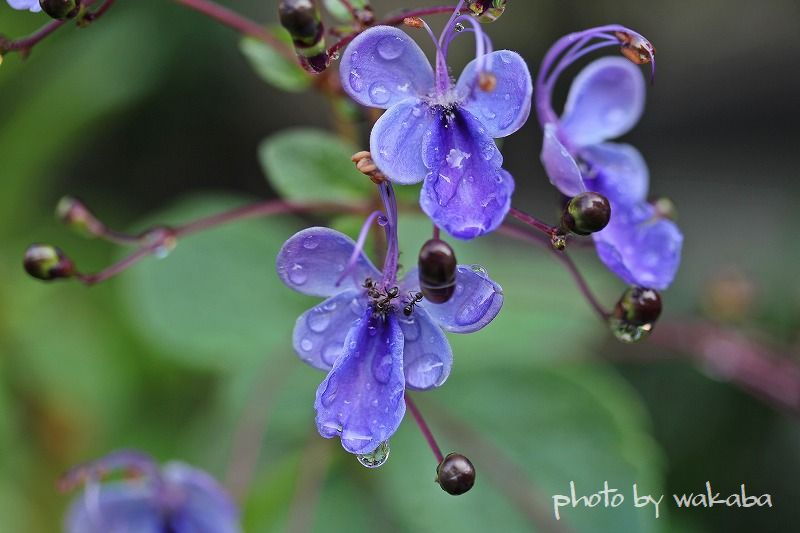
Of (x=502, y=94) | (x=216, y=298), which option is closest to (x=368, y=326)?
(x=502, y=94)

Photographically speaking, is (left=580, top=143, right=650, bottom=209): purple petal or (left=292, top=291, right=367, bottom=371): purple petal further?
(left=580, top=143, right=650, bottom=209): purple petal

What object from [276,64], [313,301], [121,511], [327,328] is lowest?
[121,511]

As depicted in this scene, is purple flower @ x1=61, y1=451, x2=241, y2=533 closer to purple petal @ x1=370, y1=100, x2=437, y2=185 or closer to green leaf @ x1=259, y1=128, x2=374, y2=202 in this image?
green leaf @ x1=259, y1=128, x2=374, y2=202

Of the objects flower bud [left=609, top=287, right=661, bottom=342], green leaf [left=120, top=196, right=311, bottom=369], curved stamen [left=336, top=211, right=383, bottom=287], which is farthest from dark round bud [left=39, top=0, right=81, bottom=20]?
green leaf [left=120, top=196, right=311, bottom=369]

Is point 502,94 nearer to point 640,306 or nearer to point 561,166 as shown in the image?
point 561,166

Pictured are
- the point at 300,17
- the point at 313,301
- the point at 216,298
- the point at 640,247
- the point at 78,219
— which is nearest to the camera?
the point at 300,17

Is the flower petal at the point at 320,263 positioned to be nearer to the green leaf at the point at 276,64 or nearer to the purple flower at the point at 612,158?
the purple flower at the point at 612,158

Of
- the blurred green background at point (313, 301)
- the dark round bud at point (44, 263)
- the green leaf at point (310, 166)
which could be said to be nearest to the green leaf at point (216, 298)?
the blurred green background at point (313, 301)

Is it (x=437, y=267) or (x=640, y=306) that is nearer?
(x=437, y=267)
